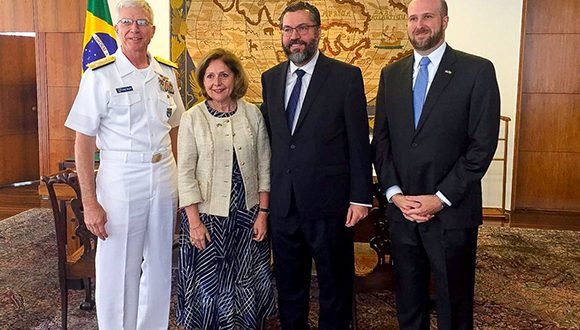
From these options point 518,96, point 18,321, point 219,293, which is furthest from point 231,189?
point 518,96

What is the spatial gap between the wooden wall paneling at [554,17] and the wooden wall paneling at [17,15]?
5277 millimetres

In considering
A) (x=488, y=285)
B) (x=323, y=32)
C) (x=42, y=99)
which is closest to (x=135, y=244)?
(x=488, y=285)

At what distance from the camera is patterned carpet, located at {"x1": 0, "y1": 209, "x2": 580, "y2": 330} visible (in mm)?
3004

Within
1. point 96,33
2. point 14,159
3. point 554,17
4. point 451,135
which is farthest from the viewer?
point 14,159

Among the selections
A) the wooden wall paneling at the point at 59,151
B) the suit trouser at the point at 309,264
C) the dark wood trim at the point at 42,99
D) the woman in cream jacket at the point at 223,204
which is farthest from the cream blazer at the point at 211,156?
the dark wood trim at the point at 42,99

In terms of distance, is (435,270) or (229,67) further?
(229,67)

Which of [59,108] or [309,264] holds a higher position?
[59,108]

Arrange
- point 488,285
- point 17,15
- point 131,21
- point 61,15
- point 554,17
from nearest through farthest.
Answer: point 131,21
point 488,285
point 554,17
point 61,15
point 17,15

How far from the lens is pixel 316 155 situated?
7.27ft

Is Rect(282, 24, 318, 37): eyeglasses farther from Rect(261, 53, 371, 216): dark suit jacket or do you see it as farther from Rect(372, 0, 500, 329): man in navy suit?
Rect(372, 0, 500, 329): man in navy suit

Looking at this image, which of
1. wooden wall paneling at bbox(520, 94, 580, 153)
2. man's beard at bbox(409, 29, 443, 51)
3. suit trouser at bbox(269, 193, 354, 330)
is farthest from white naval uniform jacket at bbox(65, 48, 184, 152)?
wooden wall paneling at bbox(520, 94, 580, 153)

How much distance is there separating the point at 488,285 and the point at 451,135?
188cm

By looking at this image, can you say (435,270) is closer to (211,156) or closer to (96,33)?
(211,156)

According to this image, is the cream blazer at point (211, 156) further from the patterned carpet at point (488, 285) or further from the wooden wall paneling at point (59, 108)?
the wooden wall paneling at point (59, 108)
